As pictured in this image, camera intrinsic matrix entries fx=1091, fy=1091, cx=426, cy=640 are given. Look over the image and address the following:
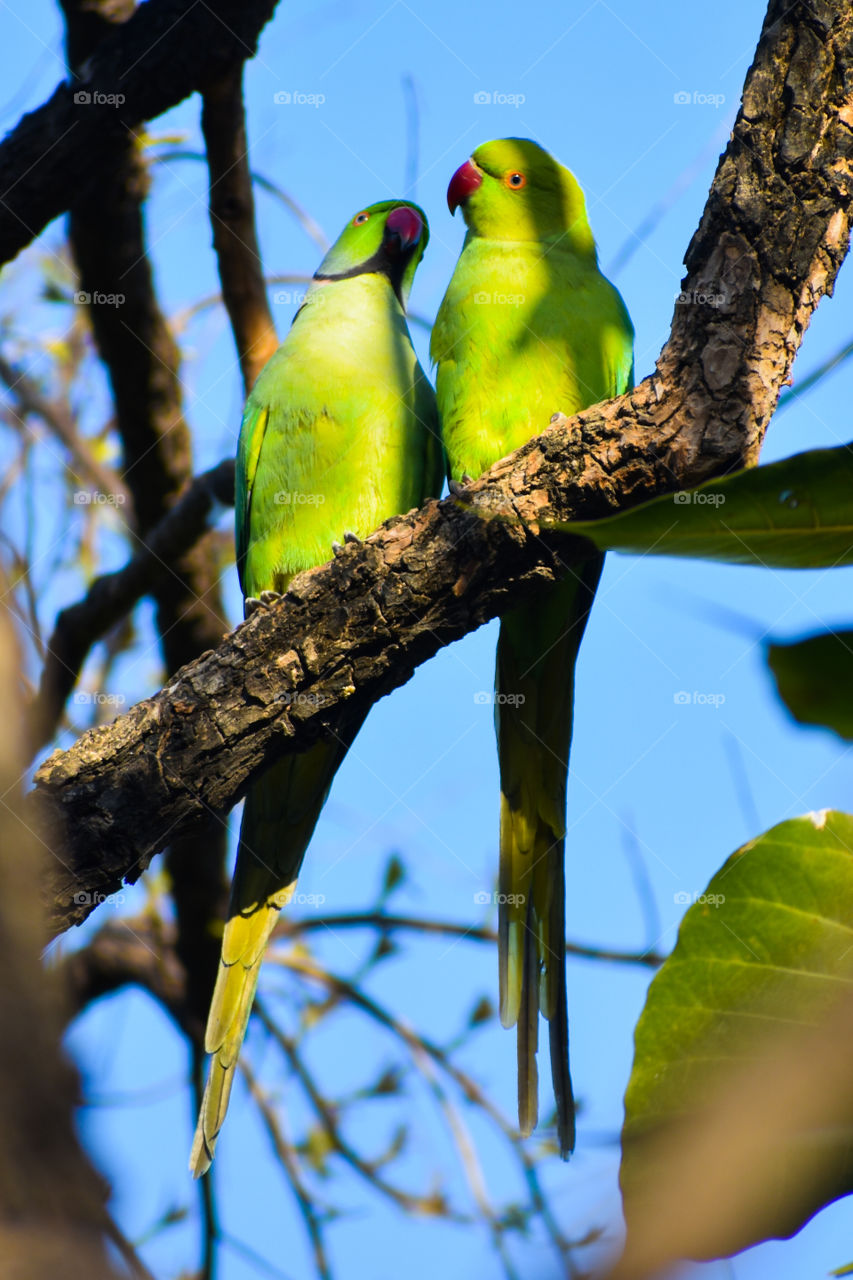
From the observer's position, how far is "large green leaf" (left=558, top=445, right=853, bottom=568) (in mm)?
740

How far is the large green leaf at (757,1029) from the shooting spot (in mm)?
593

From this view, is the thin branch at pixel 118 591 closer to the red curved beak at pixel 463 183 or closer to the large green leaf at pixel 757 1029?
the red curved beak at pixel 463 183

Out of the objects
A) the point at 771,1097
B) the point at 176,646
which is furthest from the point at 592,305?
the point at 771,1097

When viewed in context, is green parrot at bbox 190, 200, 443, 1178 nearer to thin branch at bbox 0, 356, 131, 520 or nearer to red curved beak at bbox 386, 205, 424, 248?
red curved beak at bbox 386, 205, 424, 248

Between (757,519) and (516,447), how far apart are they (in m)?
2.53

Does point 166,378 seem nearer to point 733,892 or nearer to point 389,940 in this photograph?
point 389,940

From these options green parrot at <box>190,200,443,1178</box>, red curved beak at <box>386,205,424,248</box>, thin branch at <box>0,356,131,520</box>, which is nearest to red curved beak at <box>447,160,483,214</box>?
red curved beak at <box>386,205,424,248</box>

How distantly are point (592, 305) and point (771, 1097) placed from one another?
3153mm

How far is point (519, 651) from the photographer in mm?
3367

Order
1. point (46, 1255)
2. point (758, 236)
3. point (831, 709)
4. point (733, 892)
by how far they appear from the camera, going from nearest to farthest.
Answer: point (46, 1255)
point (831, 709)
point (733, 892)
point (758, 236)

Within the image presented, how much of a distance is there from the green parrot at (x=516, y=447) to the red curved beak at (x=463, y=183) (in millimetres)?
459

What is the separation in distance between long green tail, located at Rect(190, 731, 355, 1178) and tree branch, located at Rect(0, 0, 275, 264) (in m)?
2.25

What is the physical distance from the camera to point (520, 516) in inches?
100

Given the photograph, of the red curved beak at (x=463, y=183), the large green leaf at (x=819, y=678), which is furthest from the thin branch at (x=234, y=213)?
the large green leaf at (x=819, y=678)
